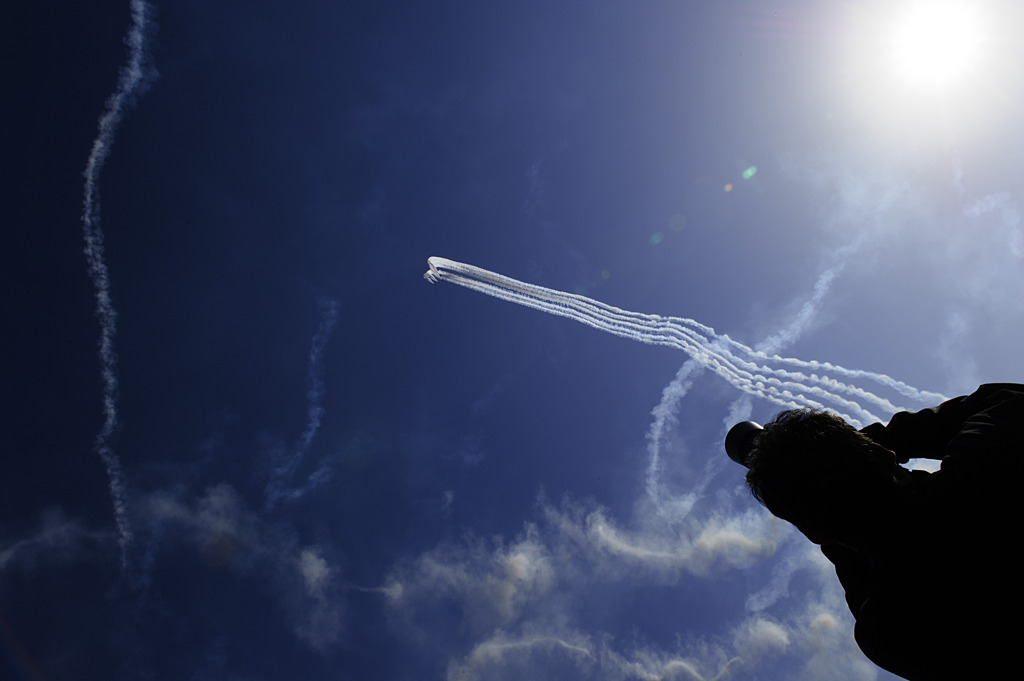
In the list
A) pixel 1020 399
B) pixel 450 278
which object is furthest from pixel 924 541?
pixel 450 278

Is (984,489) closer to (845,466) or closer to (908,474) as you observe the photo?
(908,474)

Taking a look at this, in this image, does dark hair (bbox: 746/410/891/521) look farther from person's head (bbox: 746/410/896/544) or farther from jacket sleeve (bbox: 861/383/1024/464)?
jacket sleeve (bbox: 861/383/1024/464)

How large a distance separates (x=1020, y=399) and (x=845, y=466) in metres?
1.21

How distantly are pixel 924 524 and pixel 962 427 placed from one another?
1118 mm

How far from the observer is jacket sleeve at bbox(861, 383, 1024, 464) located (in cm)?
317

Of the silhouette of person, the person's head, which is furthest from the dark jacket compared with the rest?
the person's head

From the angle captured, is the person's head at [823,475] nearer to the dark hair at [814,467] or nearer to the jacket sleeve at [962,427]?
the dark hair at [814,467]

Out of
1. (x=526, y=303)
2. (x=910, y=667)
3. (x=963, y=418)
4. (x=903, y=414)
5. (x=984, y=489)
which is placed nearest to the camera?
(x=984, y=489)

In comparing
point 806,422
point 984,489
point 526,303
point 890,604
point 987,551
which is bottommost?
point 890,604

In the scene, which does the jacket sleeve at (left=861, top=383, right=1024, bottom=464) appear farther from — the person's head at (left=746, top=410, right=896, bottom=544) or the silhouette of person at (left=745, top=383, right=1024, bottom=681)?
the person's head at (left=746, top=410, right=896, bottom=544)

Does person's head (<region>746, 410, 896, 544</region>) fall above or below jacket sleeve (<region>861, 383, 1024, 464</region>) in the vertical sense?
below

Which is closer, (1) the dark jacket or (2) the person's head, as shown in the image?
(1) the dark jacket

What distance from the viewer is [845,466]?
3.27m

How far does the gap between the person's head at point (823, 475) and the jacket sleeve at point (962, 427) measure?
47 cm
